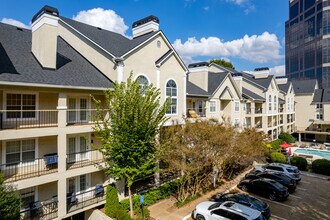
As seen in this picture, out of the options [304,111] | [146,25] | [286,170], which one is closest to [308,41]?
[304,111]

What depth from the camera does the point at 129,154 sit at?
14.1m

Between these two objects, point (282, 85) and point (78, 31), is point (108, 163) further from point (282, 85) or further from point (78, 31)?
point (282, 85)

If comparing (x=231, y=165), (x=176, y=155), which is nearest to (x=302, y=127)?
(x=231, y=165)

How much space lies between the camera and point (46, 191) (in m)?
14.7

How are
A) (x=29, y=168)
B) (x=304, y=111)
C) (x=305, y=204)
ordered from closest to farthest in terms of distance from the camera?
(x=29, y=168)
(x=305, y=204)
(x=304, y=111)

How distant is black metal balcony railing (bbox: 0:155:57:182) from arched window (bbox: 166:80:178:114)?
Result: 36.1 feet

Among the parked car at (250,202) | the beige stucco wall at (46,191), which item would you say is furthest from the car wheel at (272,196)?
the beige stucco wall at (46,191)

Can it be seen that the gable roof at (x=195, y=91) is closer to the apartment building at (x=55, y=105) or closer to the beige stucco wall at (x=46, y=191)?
the apartment building at (x=55, y=105)

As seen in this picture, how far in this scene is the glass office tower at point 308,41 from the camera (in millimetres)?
81562

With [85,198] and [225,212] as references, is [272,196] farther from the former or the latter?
[85,198]

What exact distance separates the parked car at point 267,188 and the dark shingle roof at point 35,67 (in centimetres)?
1559

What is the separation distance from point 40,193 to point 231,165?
58.8 ft

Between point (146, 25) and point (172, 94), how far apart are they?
776cm

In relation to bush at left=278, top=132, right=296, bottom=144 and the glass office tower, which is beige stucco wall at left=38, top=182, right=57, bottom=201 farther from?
the glass office tower
